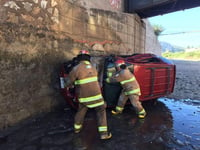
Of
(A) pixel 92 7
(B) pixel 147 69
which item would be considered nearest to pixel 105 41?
(A) pixel 92 7

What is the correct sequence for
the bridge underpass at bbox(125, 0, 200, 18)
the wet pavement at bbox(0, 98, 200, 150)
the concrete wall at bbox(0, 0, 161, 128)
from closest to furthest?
the wet pavement at bbox(0, 98, 200, 150)
the concrete wall at bbox(0, 0, 161, 128)
the bridge underpass at bbox(125, 0, 200, 18)

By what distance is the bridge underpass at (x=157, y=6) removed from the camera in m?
7.43

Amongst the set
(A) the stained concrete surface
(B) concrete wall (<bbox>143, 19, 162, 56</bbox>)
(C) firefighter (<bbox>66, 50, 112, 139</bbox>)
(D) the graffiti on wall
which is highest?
(D) the graffiti on wall

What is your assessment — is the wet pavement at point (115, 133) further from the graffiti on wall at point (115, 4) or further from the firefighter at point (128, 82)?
the graffiti on wall at point (115, 4)

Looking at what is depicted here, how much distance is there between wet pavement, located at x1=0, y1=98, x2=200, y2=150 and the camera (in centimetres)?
258

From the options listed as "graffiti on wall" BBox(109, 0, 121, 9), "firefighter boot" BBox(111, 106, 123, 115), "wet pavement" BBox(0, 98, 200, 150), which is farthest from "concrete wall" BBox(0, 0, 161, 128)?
"graffiti on wall" BBox(109, 0, 121, 9)

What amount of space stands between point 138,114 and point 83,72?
6.08 feet

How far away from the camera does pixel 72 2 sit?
448 centimetres

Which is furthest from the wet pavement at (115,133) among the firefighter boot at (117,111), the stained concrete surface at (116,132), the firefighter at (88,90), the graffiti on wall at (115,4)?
the graffiti on wall at (115,4)

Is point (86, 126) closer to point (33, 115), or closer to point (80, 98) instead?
point (80, 98)

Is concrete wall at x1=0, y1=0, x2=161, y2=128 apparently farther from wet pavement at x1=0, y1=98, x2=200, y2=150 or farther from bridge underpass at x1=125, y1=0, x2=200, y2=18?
bridge underpass at x1=125, y1=0, x2=200, y2=18

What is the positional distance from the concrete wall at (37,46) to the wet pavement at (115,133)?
0.38 m

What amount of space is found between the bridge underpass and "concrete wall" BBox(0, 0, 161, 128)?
3.72 m

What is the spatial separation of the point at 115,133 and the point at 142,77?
5.54 ft
